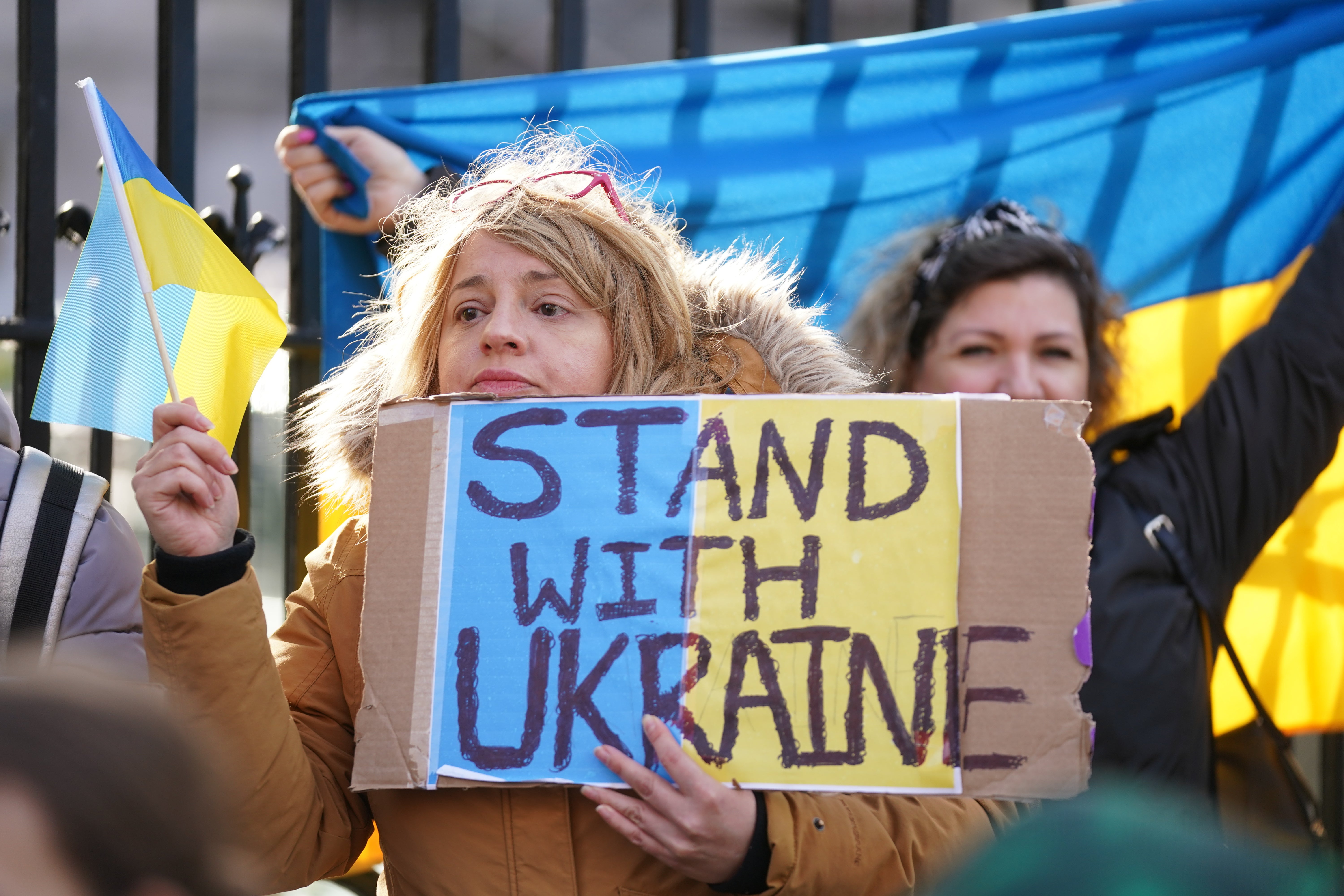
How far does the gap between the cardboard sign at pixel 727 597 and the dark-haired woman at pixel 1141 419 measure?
2.52 ft

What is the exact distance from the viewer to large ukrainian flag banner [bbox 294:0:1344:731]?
284 centimetres

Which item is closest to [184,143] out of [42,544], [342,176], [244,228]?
[244,228]

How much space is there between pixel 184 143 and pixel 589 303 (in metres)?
1.58

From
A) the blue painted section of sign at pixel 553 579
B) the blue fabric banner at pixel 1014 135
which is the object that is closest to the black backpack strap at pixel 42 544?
the blue painted section of sign at pixel 553 579

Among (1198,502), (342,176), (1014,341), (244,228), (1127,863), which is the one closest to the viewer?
(1127,863)

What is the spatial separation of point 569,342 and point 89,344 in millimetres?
634

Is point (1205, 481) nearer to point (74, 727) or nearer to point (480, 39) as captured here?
point (74, 727)

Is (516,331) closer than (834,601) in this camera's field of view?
No

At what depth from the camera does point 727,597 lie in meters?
1.57

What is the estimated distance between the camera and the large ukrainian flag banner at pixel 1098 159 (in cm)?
284

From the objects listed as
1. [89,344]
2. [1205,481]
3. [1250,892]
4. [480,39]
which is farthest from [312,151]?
[480,39]

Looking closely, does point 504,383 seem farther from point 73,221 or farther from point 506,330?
point 73,221

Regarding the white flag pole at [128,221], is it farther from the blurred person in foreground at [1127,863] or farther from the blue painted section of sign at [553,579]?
the blurred person in foreground at [1127,863]

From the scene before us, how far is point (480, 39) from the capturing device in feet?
35.0
